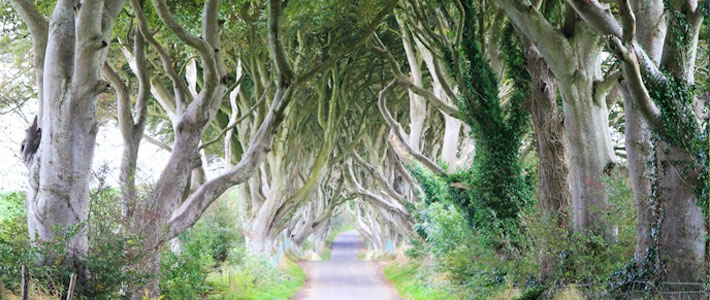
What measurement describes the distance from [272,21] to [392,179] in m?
22.9

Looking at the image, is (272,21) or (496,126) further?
(496,126)

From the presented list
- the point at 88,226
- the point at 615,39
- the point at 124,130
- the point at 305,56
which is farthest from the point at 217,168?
the point at 615,39

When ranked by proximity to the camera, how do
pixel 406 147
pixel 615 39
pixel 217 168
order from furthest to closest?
1. pixel 217 168
2. pixel 406 147
3. pixel 615 39

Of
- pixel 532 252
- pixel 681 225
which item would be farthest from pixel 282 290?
pixel 681 225

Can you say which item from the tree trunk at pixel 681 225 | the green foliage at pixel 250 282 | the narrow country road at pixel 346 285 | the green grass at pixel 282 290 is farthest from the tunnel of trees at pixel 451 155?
the narrow country road at pixel 346 285

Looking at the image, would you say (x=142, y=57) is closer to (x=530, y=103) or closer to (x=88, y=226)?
(x=88, y=226)

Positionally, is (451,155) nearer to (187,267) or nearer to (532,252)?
(532,252)

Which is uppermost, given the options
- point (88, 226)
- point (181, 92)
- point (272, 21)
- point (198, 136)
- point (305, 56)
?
point (305, 56)

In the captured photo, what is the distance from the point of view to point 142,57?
1209cm

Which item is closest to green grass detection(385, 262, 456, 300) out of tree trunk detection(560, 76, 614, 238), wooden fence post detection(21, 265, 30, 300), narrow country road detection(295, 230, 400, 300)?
narrow country road detection(295, 230, 400, 300)

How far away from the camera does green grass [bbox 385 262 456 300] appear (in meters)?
16.9

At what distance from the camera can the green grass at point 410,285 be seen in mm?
16939

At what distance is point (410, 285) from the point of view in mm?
21828

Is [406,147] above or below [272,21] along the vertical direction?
below
